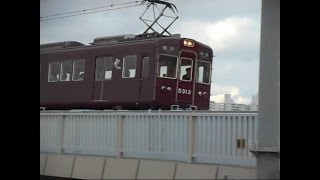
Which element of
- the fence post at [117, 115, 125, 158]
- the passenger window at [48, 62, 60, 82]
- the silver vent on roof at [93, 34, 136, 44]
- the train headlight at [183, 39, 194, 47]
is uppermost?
the silver vent on roof at [93, 34, 136, 44]

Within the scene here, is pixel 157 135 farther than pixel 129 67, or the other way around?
pixel 129 67

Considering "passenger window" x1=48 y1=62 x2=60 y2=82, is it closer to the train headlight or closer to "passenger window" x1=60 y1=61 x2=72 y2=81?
"passenger window" x1=60 y1=61 x2=72 y2=81

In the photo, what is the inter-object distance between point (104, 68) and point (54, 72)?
1.88 meters

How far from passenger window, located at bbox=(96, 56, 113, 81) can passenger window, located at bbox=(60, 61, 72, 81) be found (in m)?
1.05

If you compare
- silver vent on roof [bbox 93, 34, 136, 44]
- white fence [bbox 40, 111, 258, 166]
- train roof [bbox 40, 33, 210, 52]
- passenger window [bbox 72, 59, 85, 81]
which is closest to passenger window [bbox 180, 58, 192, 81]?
train roof [bbox 40, 33, 210, 52]

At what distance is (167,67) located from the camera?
39.2 ft

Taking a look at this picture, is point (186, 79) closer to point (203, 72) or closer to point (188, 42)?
point (203, 72)

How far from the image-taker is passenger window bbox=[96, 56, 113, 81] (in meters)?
12.3

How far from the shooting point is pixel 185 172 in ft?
25.6

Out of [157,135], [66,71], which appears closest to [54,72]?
[66,71]
